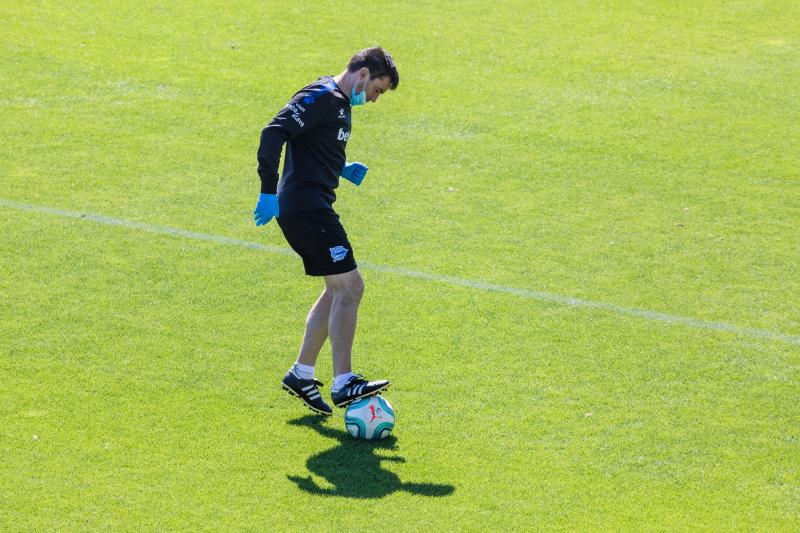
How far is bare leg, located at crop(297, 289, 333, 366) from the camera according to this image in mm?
7488

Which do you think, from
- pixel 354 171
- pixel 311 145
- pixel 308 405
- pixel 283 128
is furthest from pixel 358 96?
pixel 308 405

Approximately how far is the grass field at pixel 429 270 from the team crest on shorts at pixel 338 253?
109 cm

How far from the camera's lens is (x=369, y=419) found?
7.06 meters

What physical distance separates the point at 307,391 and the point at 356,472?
83cm

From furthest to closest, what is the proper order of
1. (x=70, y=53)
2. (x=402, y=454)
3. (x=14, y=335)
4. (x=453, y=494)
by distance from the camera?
(x=70, y=53) < (x=14, y=335) < (x=402, y=454) < (x=453, y=494)

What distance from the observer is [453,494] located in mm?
6516

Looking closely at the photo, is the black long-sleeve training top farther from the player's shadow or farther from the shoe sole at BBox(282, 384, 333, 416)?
the player's shadow

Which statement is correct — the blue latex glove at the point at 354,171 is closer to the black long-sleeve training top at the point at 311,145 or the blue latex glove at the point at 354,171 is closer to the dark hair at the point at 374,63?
the black long-sleeve training top at the point at 311,145

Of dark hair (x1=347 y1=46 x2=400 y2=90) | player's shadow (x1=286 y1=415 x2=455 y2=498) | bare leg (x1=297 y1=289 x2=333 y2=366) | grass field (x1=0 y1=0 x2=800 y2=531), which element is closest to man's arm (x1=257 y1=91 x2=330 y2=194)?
dark hair (x1=347 y1=46 x2=400 y2=90)

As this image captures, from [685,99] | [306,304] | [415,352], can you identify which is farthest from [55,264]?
[685,99]

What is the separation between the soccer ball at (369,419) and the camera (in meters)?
7.06

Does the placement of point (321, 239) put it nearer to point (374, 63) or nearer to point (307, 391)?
point (307, 391)

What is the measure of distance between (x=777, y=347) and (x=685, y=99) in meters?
5.89

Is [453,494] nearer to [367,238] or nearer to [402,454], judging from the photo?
[402,454]
